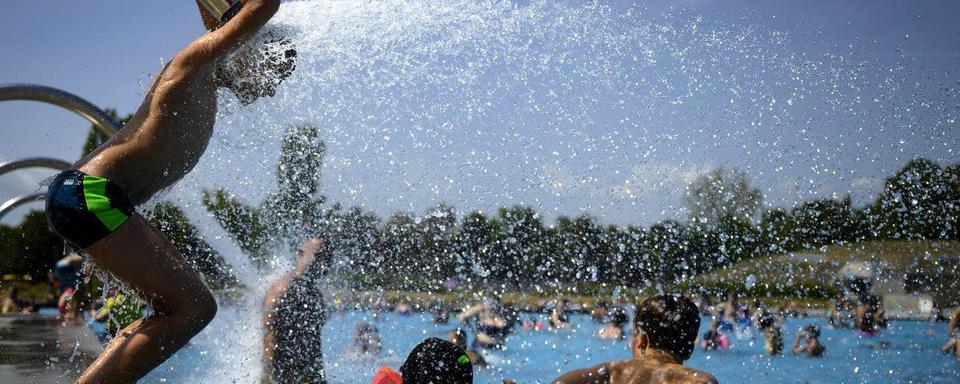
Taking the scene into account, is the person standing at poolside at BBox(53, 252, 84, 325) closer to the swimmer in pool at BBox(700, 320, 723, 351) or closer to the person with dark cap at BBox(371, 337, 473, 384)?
the person with dark cap at BBox(371, 337, 473, 384)

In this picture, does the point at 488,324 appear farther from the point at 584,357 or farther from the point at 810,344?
the point at 810,344

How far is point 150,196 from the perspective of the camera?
10.9ft

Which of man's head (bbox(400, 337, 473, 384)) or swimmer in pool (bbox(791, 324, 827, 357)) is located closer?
man's head (bbox(400, 337, 473, 384))

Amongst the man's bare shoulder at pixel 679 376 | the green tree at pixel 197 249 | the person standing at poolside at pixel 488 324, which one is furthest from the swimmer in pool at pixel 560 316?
the man's bare shoulder at pixel 679 376

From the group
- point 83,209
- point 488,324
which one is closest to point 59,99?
point 83,209

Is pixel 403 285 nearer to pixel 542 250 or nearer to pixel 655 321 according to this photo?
pixel 542 250

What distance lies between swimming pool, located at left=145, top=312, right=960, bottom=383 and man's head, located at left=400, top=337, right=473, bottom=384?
8.88ft

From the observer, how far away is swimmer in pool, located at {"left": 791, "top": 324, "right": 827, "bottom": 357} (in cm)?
1202

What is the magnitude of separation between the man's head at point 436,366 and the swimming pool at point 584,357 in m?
2.71

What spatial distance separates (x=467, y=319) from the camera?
12984mm

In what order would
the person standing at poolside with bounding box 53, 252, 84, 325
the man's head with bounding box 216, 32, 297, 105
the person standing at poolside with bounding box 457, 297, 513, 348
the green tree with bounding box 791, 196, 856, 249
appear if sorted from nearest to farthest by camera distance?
the man's head with bounding box 216, 32, 297, 105 → the green tree with bounding box 791, 196, 856, 249 → the person standing at poolside with bounding box 53, 252, 84, 325 → the person standing at poolside with bounding box 457, 297, 513, 348

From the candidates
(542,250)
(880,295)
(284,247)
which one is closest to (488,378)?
(542,250)

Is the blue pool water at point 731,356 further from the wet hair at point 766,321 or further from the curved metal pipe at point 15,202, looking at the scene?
the curved metal pipe at point 15,202

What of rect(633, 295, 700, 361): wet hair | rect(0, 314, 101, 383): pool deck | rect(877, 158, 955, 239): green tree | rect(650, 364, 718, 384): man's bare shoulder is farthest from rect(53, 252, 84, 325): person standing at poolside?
rect(877, 158, 955, 239): green tree
